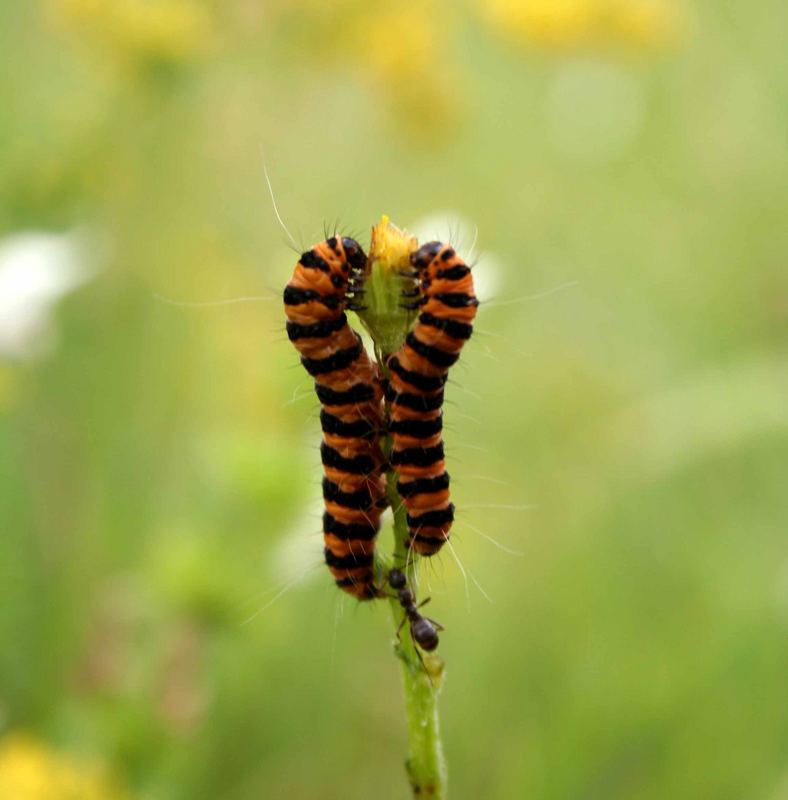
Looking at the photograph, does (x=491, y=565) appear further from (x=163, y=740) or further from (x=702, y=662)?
(x=163, y=740)

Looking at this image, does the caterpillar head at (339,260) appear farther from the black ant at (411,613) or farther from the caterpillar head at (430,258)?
the black ant at (411,613)

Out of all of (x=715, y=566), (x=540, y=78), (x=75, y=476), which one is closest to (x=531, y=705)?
(x=715, y=566)

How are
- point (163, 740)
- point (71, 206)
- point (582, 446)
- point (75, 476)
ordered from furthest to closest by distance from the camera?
point (582, 446), point (75, 476), point (71, 206), point (163, 740)

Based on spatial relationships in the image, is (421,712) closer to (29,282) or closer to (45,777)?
(45,777)

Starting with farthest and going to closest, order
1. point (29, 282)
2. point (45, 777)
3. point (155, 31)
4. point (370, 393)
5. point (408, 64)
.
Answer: point (408, 64) < point (155, 31) < point (29, 282) < point (45, 777) < point (370, 393)

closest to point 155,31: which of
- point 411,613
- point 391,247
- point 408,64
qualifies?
point 408,64

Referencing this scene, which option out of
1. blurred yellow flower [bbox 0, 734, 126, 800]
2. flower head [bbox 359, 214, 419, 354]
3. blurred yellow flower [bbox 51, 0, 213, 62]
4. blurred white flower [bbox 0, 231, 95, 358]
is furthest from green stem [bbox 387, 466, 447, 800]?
blurred yellow flower [bbox 51, 0, 213, 62]
